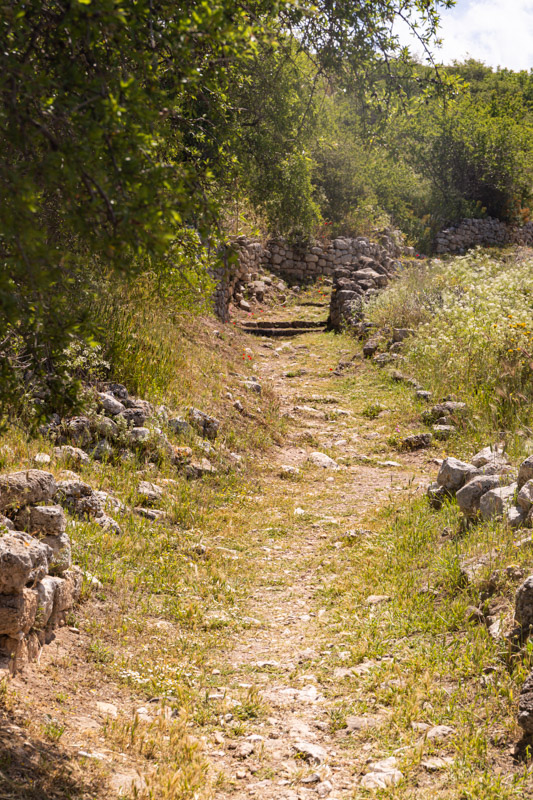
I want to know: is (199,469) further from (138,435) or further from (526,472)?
(526,472)

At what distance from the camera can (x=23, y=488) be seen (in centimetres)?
385

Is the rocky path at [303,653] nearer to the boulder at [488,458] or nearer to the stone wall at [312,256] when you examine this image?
the boulder at [488,458]

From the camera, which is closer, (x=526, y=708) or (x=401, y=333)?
(x=526, y=708)

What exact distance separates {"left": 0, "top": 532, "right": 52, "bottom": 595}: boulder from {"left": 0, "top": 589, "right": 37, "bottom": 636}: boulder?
41mm

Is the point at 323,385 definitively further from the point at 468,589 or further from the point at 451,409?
the point at 468,589

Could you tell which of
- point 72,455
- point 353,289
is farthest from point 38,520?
point 353,289

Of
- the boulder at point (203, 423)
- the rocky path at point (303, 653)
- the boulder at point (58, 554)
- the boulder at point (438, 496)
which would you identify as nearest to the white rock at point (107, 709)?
the rocky path at point (303, 653)

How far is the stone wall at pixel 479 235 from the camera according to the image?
86.7 ft

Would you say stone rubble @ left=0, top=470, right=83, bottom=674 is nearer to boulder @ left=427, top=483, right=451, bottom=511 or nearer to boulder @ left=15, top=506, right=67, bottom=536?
boulder @ left=15, top=506, right=67, bottom=536

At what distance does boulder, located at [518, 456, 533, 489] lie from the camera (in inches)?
181

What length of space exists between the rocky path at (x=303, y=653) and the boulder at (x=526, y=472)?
1.36m

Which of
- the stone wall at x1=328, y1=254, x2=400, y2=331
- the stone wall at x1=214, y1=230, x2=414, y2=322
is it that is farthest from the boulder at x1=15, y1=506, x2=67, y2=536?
the stone wall at x1=214, y1=230, x2=414, y2=322

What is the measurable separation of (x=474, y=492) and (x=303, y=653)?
6.74 ft

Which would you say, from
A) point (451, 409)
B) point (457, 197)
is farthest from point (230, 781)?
point (457, 197)
